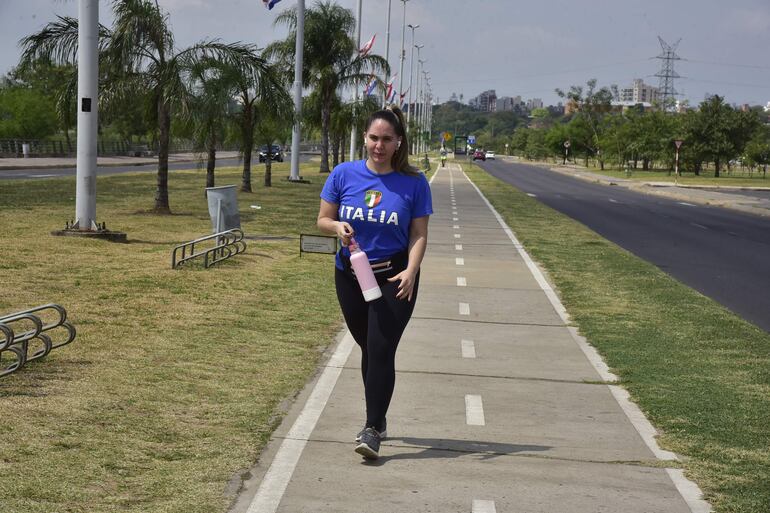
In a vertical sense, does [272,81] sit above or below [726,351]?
above

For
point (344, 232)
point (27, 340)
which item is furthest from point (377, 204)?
point (27, 340)

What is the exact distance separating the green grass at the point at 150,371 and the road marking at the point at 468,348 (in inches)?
52.3

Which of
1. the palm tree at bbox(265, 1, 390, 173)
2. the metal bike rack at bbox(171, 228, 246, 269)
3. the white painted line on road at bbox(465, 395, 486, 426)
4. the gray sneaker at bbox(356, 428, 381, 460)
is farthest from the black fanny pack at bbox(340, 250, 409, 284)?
the palm tree at bbox(265, 1, 390, 173)

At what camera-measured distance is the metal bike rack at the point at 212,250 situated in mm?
15688

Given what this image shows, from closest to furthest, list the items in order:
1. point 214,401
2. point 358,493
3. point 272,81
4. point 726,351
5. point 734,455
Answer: point 358,493
point 734,455
point 214,401
point 726,351
point 272,81

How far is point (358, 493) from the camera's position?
18.7 feet

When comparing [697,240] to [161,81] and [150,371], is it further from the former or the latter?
[150,371]

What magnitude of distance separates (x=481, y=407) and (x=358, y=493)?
2.28 meters

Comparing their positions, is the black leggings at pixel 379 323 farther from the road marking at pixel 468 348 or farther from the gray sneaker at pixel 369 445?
the road marking at pixel 468 348

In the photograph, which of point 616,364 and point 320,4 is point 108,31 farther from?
point 320,4

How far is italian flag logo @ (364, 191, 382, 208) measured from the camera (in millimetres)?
6191

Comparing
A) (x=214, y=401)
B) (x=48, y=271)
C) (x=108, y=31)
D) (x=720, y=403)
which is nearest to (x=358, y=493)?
(x=214, y=401)

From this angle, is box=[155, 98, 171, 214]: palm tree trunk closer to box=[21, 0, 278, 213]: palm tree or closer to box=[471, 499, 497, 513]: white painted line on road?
box=[21, 0, 278, 213]: palm tree

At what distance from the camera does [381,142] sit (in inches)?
244
